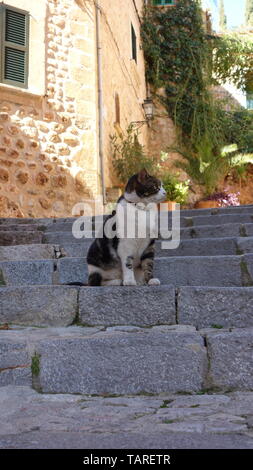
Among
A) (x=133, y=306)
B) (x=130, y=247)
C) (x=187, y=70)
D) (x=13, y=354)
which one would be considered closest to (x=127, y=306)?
(x=133, y=306)

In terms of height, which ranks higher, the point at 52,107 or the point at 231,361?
the point at 52,107

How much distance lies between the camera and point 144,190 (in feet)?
9.41

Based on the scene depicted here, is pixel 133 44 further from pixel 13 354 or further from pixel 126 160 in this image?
pixel 13 354

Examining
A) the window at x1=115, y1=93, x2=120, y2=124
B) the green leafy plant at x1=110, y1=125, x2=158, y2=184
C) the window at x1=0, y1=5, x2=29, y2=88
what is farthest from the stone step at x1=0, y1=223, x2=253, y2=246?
the window at x1=115, y1=93, x2=120, y2=124

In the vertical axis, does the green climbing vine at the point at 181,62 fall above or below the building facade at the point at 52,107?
above

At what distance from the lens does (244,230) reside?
160 inches

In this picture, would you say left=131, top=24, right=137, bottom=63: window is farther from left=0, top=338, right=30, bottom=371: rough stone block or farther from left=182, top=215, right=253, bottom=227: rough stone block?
left=0, top=338, right=30, bottom=371: rough stone block

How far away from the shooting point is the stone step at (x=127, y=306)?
2438 millimetres

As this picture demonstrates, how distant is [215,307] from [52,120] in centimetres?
574

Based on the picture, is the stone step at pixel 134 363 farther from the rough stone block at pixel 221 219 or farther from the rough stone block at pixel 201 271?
the rough stone block at pixel 221 219

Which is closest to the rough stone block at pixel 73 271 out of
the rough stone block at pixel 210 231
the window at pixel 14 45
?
the rough stone block at pixel 210 231

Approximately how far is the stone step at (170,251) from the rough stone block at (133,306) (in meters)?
1.18

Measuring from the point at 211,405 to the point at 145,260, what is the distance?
119 centimetres

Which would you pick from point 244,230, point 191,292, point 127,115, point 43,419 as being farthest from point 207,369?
point 127,115
